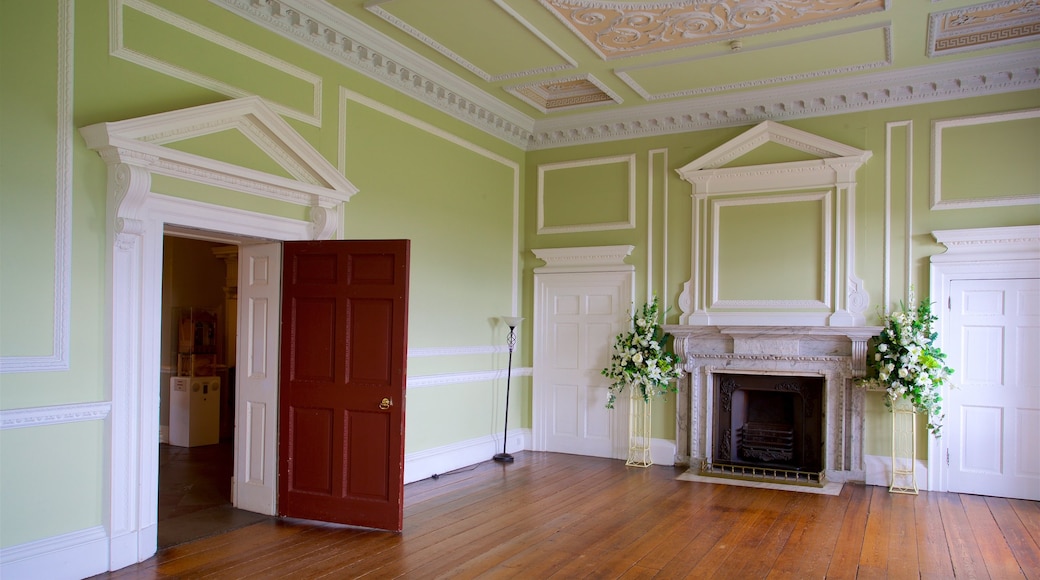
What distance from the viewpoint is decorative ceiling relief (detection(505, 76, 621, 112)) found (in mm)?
7317

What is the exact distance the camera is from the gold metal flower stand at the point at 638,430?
25.6ft

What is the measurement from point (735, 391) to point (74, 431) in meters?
5.86

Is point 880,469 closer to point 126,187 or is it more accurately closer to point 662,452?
point 662,452

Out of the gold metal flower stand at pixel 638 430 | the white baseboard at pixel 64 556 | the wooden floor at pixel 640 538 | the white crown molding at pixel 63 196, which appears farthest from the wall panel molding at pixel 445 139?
the white baseboard at pixel 64 556

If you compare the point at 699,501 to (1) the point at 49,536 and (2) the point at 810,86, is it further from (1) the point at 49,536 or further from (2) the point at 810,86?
(1) the point at 49,536

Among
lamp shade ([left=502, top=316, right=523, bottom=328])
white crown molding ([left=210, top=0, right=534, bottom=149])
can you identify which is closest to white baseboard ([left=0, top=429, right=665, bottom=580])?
white crown molding ([left=210, top=0, right=534, bottom=149])

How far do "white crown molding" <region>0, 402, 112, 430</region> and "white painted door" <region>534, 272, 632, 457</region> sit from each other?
5067 mm

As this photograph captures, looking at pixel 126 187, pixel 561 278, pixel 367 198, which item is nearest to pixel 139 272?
pixel 126 187

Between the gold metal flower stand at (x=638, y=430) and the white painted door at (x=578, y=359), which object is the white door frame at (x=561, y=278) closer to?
the white painted door at (x=578, y=359)

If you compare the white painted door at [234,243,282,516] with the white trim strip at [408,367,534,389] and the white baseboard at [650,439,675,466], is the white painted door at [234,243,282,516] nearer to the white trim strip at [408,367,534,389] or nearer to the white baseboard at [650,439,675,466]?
the white trim strip at [408,367,534,389]

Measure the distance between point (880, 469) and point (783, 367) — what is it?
125 centimetres

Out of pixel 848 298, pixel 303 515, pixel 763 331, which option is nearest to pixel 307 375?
pixel 303 515

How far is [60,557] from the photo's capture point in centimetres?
395

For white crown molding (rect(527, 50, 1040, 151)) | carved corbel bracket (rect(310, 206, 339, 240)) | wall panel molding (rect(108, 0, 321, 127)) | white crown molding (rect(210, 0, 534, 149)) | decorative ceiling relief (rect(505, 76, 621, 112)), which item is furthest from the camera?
decorative ceiling relief (rect(505, 76, 621, 112))
